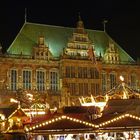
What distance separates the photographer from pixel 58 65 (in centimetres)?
4088

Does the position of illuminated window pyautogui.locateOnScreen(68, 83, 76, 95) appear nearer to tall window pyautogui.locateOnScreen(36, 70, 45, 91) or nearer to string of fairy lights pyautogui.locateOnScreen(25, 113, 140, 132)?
tall window pyautogui.locateOnScreen(36, 70, 45, 91)

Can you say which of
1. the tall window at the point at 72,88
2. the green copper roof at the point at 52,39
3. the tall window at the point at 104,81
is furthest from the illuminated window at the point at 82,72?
the green copper roof at the point at 52,39

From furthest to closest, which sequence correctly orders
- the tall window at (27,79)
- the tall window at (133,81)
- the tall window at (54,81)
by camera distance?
the tall window at (133,81) → the tall window at (54,81) → the tall window at (27,79)

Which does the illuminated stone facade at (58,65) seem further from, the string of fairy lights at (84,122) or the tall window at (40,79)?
the string of fairy lights at (84,122)

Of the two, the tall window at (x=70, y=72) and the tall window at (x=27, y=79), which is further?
the tall window at (x=70, y=72)

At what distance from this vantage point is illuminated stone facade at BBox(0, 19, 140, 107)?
127ft

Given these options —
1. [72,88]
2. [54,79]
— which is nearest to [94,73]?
[72,88]

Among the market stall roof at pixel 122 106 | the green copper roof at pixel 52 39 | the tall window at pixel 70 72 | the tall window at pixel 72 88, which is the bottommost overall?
the market stall roof at pixel 122 106

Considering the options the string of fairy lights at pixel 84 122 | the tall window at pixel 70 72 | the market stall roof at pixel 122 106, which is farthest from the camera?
the tall window at pixel 70 72

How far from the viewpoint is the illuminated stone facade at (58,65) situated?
38844 millimetres

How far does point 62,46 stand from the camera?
42.9 metres

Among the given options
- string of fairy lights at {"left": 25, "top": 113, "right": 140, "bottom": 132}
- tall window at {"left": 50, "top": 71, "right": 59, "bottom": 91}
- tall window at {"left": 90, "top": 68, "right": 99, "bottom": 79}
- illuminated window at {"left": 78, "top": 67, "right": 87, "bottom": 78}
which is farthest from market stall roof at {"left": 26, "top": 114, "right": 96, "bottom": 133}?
tall window at {"left": 90, "top": 68, "right": 99, "bottom": 79}

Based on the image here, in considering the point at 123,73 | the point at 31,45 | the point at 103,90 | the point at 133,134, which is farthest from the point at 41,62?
→ the point at 133,134

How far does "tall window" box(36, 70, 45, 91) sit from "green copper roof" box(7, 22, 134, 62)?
2.46 metres
